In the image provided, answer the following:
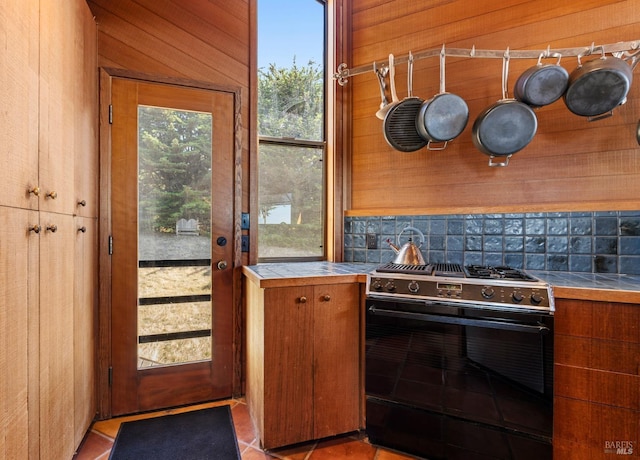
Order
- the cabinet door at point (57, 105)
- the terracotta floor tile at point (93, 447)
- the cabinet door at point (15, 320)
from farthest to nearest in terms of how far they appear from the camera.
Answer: the terracotta floor tile at point (93, 447)
the cabinet door at point (57, 105)
the cabinet door at point (15, 320)

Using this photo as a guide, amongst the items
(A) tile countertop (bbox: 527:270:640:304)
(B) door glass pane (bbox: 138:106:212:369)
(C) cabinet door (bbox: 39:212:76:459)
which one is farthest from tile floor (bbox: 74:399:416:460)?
(A) tile countertop (bbox: 527:270:640:304)

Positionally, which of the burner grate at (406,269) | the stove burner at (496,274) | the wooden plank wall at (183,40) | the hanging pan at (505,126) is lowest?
the stove burner at (496,274)

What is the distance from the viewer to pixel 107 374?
1935 millimetres

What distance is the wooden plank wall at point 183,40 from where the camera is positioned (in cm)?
192

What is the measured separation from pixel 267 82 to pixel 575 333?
7.81ft

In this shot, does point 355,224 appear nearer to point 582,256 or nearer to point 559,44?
point 582,256

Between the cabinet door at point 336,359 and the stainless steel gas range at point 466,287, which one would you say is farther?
the cabinet door at point 336,359

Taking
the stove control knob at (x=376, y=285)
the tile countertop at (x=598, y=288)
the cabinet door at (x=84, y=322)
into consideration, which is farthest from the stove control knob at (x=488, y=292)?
the cabinet door at (x=84, y=322)

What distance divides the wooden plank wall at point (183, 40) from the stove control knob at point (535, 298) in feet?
5.67

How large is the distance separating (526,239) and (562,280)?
0.43m

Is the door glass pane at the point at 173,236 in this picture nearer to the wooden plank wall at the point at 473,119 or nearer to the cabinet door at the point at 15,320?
the cabinet door at the point at 15,320

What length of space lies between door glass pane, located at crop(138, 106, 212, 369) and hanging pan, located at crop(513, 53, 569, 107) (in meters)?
1.90

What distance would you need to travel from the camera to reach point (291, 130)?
245 centimetres

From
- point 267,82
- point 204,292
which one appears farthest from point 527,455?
point 267,82
